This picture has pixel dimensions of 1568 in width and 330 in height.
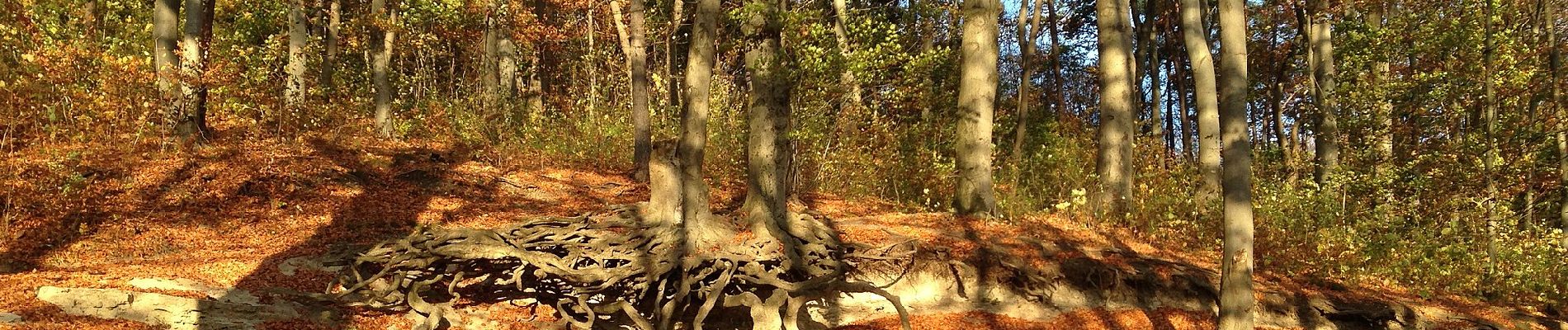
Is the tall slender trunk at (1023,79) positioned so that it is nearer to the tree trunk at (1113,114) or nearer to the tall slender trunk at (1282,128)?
the tree trunk at (1113,114)

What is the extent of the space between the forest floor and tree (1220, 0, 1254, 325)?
Result: 2221mm

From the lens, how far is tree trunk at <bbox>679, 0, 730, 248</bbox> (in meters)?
9.27

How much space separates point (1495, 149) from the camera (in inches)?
563

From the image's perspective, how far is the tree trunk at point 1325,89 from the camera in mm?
16469

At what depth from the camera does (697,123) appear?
9305 mm

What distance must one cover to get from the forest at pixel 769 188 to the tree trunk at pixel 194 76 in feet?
0.17

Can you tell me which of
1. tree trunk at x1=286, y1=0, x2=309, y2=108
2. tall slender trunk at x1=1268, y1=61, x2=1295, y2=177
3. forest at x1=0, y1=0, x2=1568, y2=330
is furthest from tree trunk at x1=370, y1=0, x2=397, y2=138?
tall slender trunk at x1=1268, y1=61, x2=1295, y2=177

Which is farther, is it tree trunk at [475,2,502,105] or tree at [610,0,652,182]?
tree trunk at [475,2,502,105]

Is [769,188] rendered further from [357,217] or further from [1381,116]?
[1381,116]

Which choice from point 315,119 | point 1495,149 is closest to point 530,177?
point 315,119

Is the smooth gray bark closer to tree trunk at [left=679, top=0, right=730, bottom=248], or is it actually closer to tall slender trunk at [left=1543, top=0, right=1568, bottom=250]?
tree trunk at [left=679, top=0, right=730, bottom=248]

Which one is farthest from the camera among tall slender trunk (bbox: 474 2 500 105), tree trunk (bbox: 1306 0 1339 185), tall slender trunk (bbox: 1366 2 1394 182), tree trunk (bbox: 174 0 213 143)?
tall slender trunk (bbox: 474 2 500 105)

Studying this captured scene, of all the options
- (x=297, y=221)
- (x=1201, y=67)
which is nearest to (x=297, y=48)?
(x=297, y=221)

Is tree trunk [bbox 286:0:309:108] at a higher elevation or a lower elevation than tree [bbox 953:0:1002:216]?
higher
